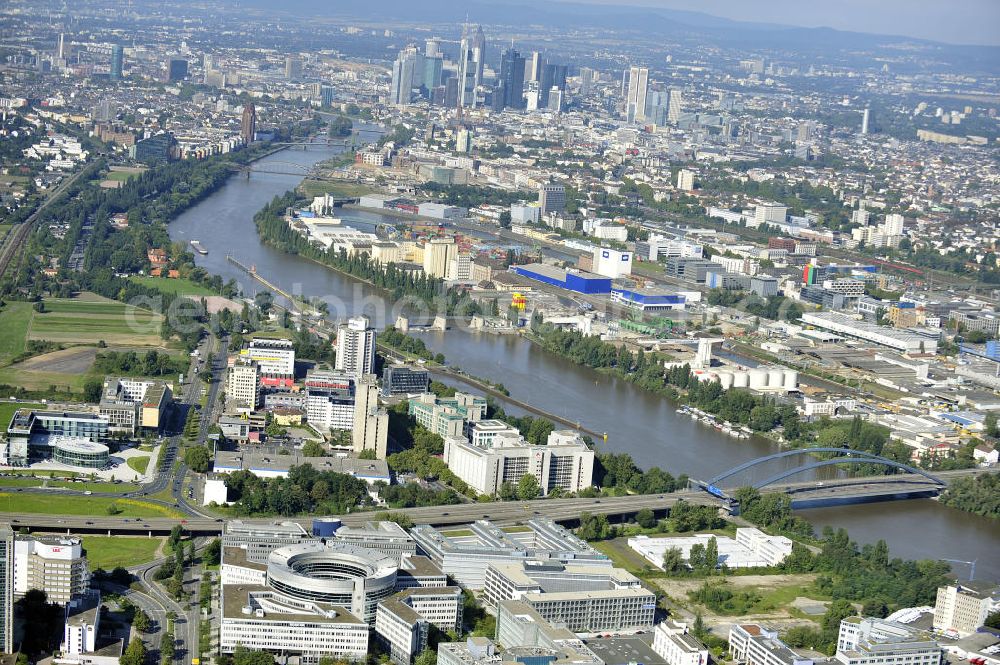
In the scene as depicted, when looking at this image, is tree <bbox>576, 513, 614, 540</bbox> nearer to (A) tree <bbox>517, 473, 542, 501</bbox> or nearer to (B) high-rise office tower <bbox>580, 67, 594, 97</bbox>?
(A) tree <bbox>517, 473, 542, 501</bbox>

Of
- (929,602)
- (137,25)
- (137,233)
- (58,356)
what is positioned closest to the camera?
(929,602)

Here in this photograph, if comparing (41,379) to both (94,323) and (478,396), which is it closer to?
(94,323)

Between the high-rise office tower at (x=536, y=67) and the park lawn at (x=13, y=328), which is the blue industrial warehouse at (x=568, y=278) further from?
the high-rise office tower at (x=536, y=67)

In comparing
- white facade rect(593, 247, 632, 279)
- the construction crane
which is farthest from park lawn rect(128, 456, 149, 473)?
white facade rect(593, 247, 632, 279)

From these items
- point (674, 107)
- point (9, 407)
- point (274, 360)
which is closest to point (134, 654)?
point (9, 407)

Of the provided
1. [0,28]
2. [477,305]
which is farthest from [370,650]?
[0,28]

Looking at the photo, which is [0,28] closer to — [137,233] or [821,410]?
[137,233]
